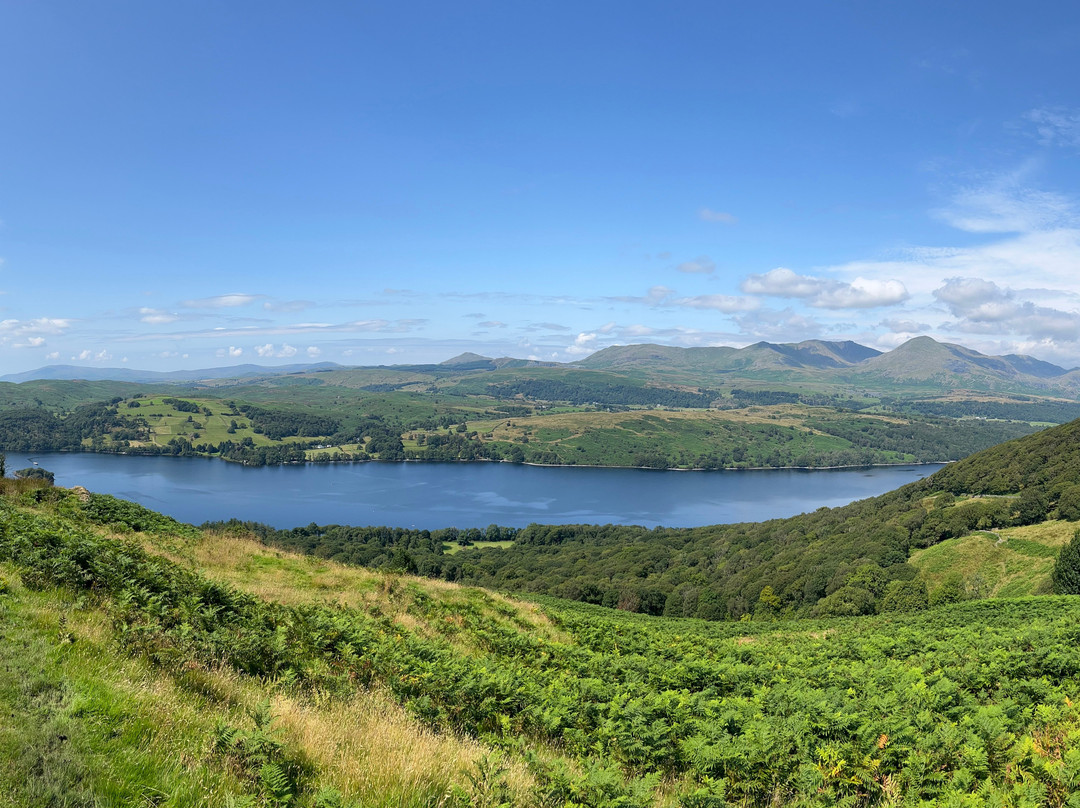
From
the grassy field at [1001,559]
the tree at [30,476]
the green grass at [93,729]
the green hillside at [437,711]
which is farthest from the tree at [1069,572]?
the tree at [30,476]

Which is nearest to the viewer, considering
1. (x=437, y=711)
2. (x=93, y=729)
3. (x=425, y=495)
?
(x=93, y=729)

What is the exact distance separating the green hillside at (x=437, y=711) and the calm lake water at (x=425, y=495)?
123420 mm

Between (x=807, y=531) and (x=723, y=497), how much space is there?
95578mm

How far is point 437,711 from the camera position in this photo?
7656mm

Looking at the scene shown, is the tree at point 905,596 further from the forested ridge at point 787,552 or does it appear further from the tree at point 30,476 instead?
the tree at point 30,476

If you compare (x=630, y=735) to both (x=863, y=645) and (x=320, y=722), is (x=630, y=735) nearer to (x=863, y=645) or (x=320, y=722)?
(x=320, y=722)

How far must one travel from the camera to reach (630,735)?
7238mm

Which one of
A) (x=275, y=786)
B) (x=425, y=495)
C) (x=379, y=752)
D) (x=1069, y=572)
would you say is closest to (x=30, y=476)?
(x=379, y=752)

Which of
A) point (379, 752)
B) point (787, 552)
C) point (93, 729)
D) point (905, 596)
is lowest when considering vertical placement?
point (787, 552)

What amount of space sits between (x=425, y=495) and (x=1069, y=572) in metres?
150

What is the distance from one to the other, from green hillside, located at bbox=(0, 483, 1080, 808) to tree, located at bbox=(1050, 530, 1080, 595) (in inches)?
853

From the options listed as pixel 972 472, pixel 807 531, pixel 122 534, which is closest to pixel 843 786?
pixel 122 534

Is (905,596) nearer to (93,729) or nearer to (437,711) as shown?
(437,711)

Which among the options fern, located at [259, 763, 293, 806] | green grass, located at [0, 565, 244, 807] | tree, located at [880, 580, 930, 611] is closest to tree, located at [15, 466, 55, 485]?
green grass, located at [0, 565, 244, 807]
